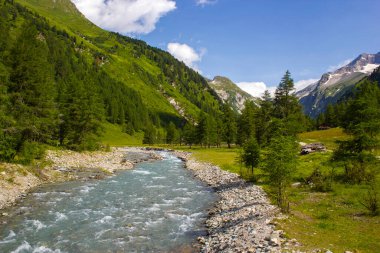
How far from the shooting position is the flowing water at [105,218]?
62.8ft

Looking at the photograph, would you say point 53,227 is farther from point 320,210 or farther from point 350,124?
point 350,124

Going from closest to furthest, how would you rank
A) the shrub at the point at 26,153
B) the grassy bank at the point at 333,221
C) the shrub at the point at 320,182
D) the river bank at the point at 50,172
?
1. the grassy bank at the point at 333,221
2. the river bank at the point at 50,172
3. the shrub at the point at 320,182
4. the shrub at the point at 26,153

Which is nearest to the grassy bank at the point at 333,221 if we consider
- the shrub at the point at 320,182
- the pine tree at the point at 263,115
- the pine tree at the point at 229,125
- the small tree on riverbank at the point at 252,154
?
the shrub at the point at 320,182

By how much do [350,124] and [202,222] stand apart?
814 inches

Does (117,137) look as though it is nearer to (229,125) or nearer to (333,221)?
(229,125)

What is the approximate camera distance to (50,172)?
1618 inches

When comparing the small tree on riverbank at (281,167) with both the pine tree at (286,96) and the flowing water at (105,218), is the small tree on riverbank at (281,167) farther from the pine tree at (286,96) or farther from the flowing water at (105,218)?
the pine tree at (286,96)

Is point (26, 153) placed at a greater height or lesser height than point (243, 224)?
greater

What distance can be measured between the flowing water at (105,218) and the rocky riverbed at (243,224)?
1.45 metres

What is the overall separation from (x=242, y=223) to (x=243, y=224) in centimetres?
35

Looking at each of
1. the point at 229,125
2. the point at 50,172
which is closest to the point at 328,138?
the point at 229,125

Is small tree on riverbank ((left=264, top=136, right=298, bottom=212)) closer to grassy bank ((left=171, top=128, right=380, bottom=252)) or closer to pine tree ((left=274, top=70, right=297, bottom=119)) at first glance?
grassy bank ((left=171, top=128, right=380, bottom=252))

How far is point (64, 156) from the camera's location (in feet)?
181

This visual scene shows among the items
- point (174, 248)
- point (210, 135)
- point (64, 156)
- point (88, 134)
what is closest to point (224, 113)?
point (210, 135)
